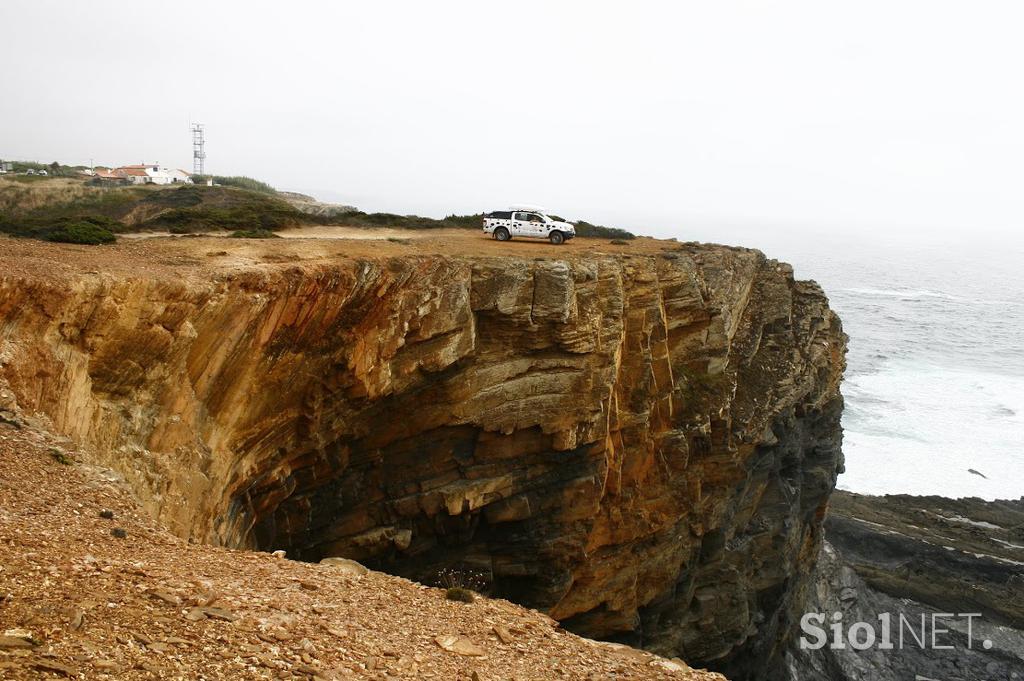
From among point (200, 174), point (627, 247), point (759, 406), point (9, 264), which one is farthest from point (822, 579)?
point (200, 174)

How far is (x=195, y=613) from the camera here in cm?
777

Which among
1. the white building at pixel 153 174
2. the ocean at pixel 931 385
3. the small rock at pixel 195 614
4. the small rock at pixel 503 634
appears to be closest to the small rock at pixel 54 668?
the small rock at pixel 195 614

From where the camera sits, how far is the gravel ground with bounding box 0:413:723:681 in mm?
6793

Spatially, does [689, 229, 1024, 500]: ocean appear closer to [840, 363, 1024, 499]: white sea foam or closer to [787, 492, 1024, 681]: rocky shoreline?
[840, 363, 1024, 499]: white sea foam

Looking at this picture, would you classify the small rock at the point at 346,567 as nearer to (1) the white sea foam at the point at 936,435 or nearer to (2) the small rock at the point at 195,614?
(2) the small rock at the point at 195,614

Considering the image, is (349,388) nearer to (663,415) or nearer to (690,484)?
(663,415)

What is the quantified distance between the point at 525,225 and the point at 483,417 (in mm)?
12206

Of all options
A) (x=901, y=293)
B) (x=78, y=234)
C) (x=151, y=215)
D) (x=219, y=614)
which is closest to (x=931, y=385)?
(x=901, y=293)

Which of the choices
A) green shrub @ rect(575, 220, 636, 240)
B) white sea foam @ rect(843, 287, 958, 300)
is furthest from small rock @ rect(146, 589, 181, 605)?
white sea foam @ rect(843, 287, 958, 300)

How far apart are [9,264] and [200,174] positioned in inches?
2764

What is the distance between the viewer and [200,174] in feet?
247

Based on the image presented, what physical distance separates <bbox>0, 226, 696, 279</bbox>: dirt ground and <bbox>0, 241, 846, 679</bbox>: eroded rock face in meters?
0.98

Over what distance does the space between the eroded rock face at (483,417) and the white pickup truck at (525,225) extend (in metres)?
5.27

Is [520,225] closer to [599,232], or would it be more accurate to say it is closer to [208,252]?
[599,232]
